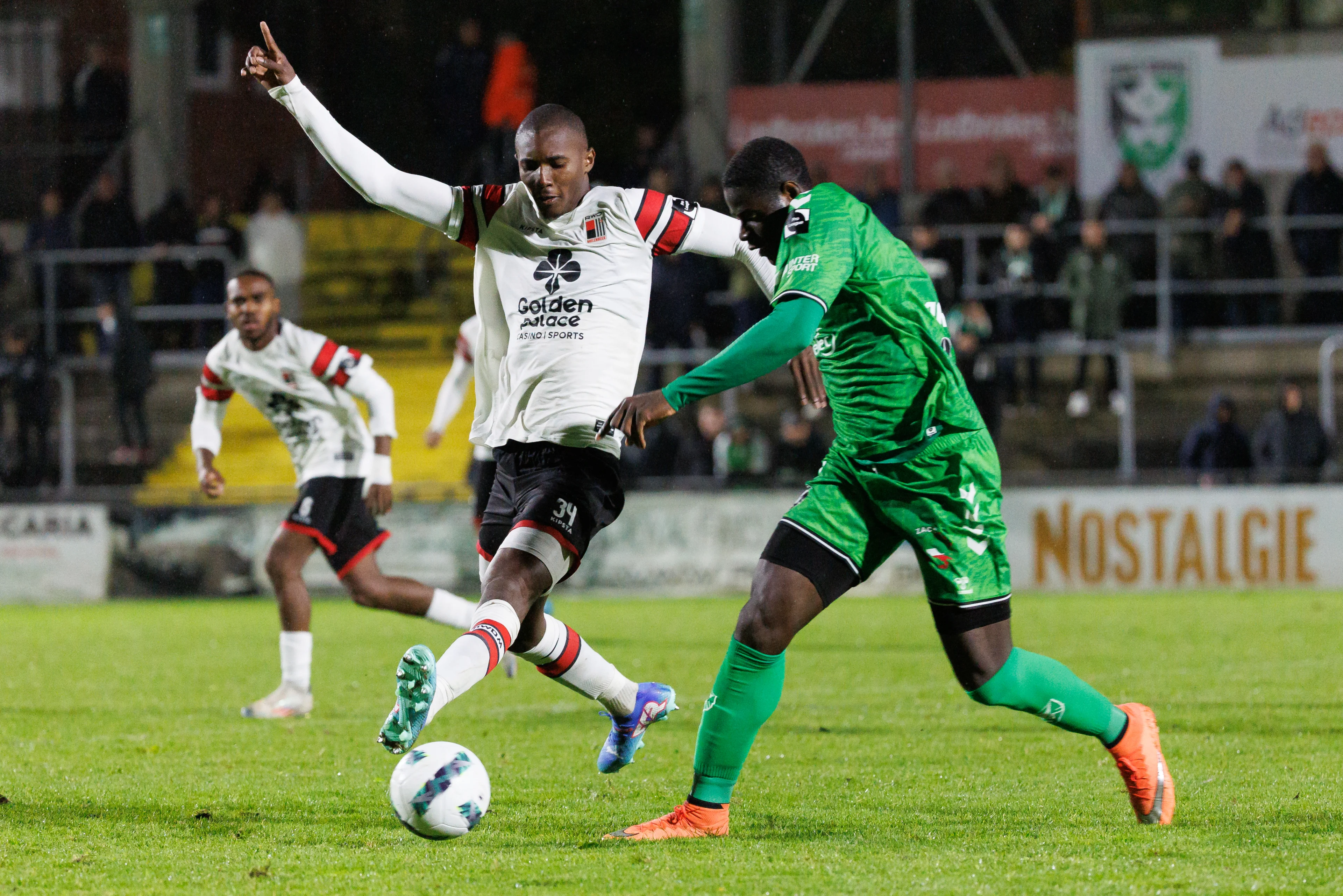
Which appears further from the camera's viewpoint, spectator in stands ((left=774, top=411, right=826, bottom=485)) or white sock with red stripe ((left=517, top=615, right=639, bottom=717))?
spectator in stands ((left=774, top=411, right=826, bottom=485))

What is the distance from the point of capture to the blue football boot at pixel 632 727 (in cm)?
614

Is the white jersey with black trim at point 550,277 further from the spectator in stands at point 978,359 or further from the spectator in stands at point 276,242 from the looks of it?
the spectator in stands at point 276,242

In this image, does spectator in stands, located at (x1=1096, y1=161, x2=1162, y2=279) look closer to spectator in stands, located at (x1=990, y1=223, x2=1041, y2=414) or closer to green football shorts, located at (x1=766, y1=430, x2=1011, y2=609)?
spectator in stands, located at (x1=990, y1=223, x2=1041, y2=414)

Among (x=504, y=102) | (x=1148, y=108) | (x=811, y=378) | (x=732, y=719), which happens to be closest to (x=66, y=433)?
(x=504, y=102)

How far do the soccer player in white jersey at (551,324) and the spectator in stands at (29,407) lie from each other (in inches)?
588

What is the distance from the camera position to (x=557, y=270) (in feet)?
19.6

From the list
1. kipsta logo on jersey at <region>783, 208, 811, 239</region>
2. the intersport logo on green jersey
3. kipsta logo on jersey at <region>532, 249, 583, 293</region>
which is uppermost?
kipsta logo on jersey at <region>783, 208, 811, 239</region>

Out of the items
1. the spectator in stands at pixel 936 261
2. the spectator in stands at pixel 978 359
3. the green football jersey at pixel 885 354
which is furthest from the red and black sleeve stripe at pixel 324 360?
the spectator in stands at pixel 978 359

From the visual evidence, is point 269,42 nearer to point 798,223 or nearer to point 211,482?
point 798,223

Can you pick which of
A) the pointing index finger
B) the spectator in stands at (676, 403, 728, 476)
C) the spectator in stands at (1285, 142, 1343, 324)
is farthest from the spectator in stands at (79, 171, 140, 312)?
the pointing index finger

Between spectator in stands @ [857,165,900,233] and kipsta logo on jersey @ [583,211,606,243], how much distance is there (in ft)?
41.8

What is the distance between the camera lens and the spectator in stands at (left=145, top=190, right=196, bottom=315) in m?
21.4

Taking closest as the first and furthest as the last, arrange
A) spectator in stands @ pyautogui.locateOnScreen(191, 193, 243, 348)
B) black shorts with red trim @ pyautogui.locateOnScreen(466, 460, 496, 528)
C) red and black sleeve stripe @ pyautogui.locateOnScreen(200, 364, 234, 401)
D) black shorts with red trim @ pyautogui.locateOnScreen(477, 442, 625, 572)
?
1. black shorts with red trim @ pyautogui.locateOnScreen(477, 442, 625, 572)
2. red and black sleeve stripe @ pyautogui.locateOnScreen(200, 364, 234, 401)
3. black shorts with red trim @ pyautogui.locateOnScreen(466, 460, 496, 528)
4. spectator in stands @ pyautogui.locateOnScreen(191, 193, 243, 348)

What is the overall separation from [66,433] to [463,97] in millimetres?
6324
